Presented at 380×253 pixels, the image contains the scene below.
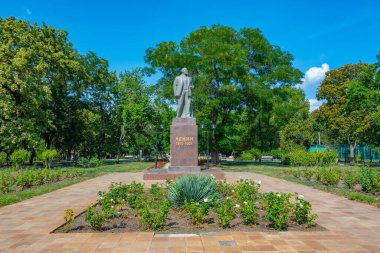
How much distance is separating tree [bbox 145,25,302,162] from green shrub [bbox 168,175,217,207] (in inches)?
666

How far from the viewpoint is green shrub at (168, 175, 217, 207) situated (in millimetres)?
7008

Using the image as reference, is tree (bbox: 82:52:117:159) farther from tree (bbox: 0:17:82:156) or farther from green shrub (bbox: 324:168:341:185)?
green shrub (bbox: 324:168:341:185)

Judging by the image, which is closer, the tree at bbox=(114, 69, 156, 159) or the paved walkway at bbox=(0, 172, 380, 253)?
the paved walkway at bbox=(0, 172, 380, 253)

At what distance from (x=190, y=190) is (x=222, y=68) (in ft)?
62.4

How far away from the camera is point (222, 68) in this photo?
24.8m

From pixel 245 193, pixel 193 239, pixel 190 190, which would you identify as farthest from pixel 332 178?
pixel 193 239

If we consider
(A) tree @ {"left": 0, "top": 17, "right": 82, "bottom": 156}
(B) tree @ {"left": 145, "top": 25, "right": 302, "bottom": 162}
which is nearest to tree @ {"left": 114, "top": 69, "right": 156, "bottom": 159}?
(B) tree @ {"left": 145, "top": 25, "right": 302, "bottom": 162}

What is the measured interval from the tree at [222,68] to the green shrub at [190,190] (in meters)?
16.9

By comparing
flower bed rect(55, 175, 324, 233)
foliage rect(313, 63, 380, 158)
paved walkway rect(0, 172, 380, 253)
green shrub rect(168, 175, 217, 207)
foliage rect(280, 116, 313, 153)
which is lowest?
paved walkway rect(0, 172, 380, 253)

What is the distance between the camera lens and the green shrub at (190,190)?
7.01 meters

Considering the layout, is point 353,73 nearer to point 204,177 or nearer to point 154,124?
point 154,124

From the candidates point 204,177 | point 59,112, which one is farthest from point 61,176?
point 59,112

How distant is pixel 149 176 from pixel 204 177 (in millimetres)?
7019

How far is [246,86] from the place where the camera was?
2578 cm
